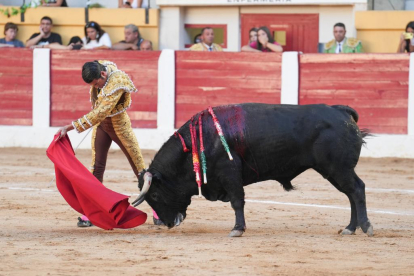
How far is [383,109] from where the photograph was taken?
10523 mm

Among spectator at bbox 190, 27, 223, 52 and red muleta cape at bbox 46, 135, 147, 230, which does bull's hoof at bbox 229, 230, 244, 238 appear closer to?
red muleta cape at bbox 46, 135, 147, 230

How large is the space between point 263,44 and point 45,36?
299 cm

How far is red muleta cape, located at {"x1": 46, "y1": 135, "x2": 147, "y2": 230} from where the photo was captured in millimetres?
5566

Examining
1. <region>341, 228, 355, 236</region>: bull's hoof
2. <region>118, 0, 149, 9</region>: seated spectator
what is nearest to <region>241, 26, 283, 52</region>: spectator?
<region>118, 0, 149, 9</region>: seated spectator

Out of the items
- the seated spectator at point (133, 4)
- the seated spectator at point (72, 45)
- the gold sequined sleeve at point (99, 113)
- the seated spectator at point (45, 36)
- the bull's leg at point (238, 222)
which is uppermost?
the seated spectator at point (133, 4)

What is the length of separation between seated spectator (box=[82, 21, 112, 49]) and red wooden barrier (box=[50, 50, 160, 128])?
0.27 metres

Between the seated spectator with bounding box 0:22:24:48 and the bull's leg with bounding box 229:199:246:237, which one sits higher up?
the seated spectator with bounding box 0:22:24:48

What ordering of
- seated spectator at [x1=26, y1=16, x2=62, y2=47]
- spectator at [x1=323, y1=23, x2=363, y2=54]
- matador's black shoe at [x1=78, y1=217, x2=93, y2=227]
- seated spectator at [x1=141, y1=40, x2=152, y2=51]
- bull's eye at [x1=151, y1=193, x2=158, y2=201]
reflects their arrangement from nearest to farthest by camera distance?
bull's eye at [x1=151, y1=193, x2=158, y2=201] → matador's black shoe at [x1=78, y1=217, x2=93, y2=227] → spectator at [x1=323, y1=23, x2=363, y2=54] → seated spectator at [x1=141, y1=40, x2=152, y2=51] → seated spectator at [x1=26, y1=16, x2=62, y2=47]

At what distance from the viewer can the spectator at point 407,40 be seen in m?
10.5

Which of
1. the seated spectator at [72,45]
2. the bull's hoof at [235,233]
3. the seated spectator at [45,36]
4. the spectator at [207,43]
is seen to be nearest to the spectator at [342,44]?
the spectator at [207,43]

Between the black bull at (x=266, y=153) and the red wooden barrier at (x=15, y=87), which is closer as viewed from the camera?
the black bull at (x=266, y=153)

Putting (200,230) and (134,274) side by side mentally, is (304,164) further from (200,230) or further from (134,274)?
(134,274)

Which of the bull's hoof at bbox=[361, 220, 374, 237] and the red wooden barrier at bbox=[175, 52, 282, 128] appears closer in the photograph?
the bull's hoof at bbox=[361, 220, 374, 237]

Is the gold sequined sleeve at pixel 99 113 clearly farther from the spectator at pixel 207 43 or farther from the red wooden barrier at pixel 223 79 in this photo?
the spectator at pixel 207 43
